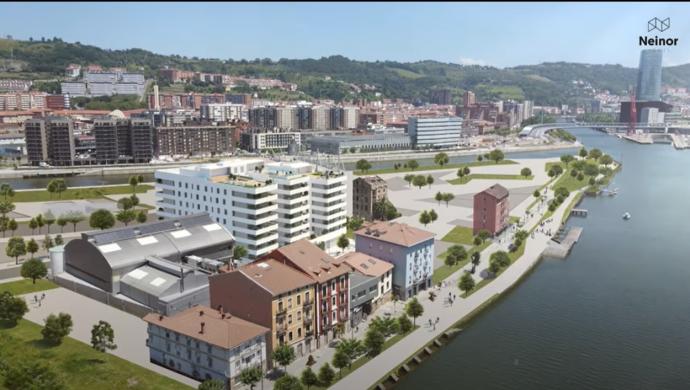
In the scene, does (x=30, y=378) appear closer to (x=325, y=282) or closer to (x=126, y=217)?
(x=325, y=282)

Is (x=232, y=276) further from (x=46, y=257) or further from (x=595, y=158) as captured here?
(x=595, y=158)

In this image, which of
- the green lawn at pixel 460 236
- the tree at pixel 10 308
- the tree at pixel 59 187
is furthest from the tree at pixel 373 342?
the tree at pixel 59 187

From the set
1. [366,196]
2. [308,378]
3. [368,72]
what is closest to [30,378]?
[308,378]

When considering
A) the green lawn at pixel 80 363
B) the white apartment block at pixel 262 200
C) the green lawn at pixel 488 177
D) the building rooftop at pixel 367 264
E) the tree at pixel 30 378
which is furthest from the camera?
the green lawn at pixel 488 177

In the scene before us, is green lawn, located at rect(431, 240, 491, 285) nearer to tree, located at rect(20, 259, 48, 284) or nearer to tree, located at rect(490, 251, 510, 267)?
tree, located at rect(490, 251, 510, 267)

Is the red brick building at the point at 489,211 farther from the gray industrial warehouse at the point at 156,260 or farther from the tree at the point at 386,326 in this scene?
the tree at the point at 386,326

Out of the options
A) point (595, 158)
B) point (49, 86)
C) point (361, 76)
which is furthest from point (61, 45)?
point (595, 158)
